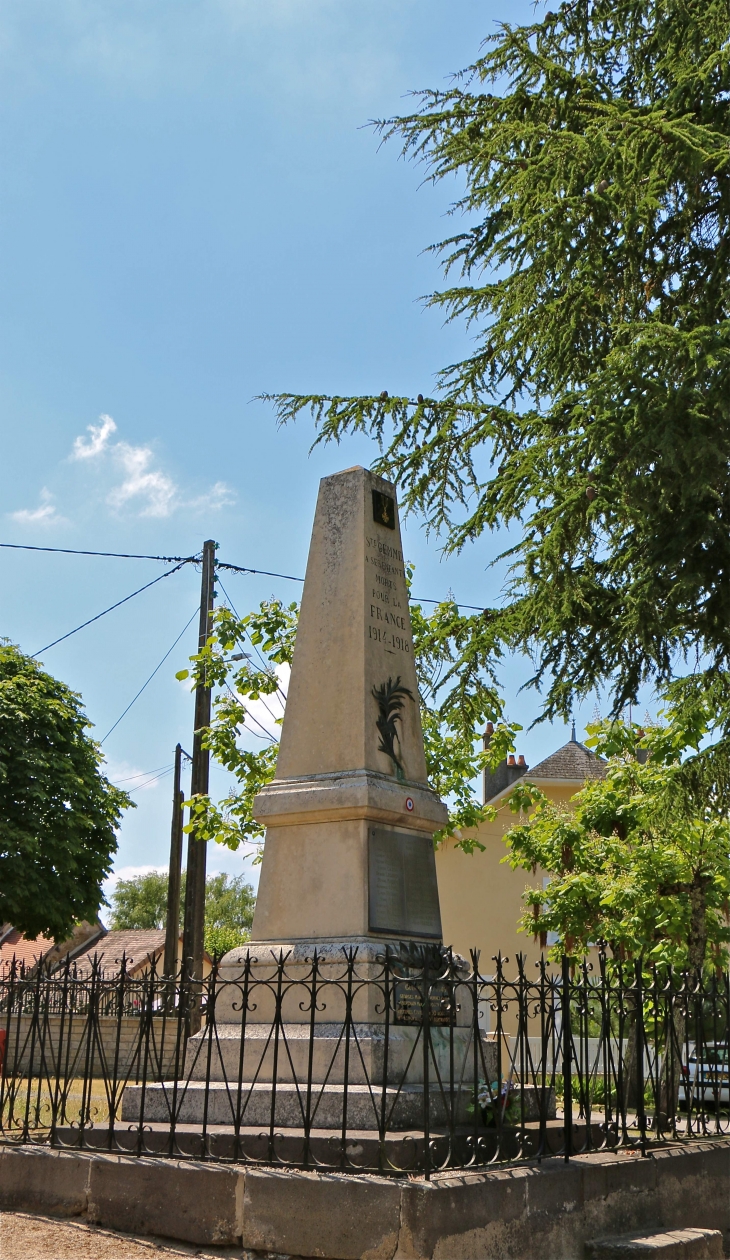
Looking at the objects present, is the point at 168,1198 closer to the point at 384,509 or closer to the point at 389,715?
the point at 389,715

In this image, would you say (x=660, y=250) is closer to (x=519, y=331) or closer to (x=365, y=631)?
(x=519, y=331)

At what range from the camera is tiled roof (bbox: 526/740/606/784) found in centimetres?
3231

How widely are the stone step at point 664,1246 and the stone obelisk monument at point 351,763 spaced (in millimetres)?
1921

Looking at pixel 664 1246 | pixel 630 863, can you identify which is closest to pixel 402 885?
pixel 664 1246

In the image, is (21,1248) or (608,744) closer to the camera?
(21,1248)

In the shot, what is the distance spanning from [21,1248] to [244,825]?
962 centimetres

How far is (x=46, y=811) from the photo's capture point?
25.4 meters

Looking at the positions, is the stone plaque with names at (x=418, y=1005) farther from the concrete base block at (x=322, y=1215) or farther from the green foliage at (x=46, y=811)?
the green foliage at (x=46, y=811)

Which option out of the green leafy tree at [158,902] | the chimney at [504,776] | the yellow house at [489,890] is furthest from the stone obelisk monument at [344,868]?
the green leafy tree at [158,902]

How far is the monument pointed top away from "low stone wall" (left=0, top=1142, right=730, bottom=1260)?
2478 millimetres

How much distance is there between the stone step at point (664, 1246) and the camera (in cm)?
549

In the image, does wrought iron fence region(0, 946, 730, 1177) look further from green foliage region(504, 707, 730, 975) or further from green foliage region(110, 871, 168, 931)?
green foliage region(110, 871, 168, 931)

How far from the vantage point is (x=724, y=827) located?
12.9 m

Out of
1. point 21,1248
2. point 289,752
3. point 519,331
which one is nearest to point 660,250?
point 519,331
